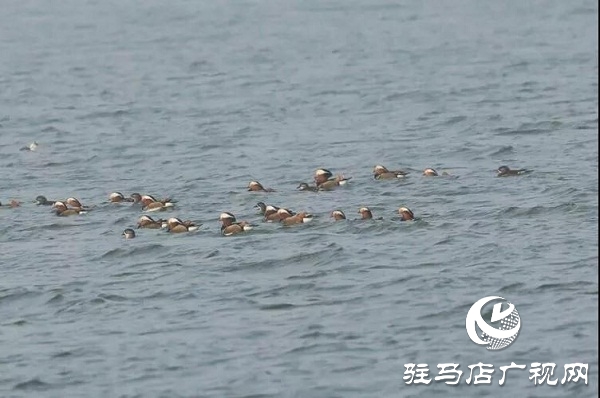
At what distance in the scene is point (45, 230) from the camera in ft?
106

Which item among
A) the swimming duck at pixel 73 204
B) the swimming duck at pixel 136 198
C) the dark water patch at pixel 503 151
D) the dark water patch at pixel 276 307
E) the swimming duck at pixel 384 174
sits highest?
the dark water patch at pixel 276 307

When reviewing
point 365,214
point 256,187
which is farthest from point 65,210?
point 365,214

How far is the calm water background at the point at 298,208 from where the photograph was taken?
22547 mm

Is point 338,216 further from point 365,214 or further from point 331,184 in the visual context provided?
point 331,184

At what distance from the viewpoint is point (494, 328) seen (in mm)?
22922

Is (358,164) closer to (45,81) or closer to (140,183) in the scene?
(140,183)

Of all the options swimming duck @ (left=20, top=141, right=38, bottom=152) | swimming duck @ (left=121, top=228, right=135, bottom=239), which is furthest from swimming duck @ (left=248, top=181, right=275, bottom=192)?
swimming duck @ (left=20, top=141, right=38, bottom=152)

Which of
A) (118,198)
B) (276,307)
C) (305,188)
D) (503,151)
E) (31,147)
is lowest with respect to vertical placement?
(503,151)

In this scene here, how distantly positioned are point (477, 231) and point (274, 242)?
3786 millimetres

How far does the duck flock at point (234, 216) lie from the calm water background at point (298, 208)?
29cm

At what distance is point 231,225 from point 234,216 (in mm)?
952

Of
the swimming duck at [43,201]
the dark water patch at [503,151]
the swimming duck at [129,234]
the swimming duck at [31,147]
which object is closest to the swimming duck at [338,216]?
the swimming duck at [129,234]

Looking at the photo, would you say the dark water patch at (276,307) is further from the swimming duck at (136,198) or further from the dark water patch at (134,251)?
the swimming duck at (136,198)

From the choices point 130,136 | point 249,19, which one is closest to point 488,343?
point 130,136
